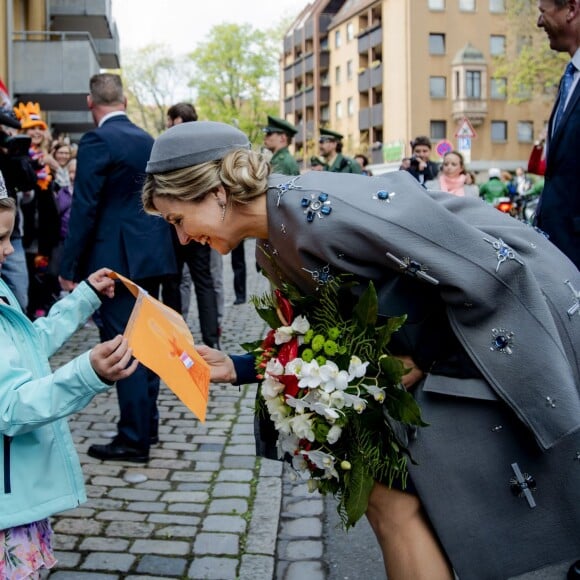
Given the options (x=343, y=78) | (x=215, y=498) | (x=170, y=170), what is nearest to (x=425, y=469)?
(x=170, y=170)

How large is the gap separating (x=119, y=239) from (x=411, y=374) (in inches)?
115

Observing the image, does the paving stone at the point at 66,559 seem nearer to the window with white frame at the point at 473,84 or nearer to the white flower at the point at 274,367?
the white flower at the point at 274,367

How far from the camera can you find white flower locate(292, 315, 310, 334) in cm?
262

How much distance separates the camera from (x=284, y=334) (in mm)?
2662

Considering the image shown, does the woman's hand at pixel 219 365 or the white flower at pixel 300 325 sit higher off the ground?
the white flower at pixel 300 325

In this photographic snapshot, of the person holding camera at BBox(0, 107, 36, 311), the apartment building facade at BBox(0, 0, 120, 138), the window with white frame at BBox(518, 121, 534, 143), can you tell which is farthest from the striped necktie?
the window with white frame at BBox(518, 121, 534, 143)

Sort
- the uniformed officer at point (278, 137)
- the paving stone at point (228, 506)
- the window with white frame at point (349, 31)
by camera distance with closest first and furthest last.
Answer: the paving stone at point (228, 506)
the uniformed officer at point (278, 137)
the window with white frame at point (349, 31)

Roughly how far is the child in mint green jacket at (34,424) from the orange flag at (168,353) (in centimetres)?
6

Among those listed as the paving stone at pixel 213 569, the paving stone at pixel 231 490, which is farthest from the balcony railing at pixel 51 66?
the paving stone at pixel 213 569

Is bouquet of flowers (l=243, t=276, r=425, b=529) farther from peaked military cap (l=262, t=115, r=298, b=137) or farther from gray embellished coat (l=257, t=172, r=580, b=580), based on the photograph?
peaked military cap (l=262, t=115, r=298, b=137)

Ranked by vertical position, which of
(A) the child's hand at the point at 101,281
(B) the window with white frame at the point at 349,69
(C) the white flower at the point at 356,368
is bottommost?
(C) the white flower at the point at 356,368

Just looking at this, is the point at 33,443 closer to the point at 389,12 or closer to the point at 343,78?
the point at 389,12

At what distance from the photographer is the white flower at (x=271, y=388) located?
104 inches

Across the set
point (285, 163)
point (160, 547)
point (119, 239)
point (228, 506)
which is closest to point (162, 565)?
point (160, 547)
